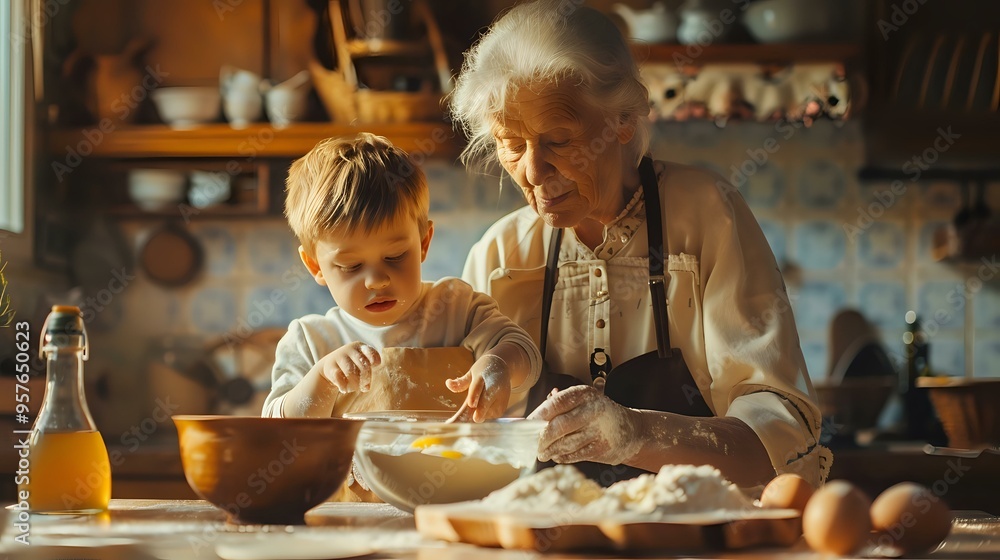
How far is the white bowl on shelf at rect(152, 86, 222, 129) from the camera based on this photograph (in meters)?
3.41

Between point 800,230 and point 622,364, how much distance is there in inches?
83.4

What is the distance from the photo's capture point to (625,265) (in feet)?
6.05

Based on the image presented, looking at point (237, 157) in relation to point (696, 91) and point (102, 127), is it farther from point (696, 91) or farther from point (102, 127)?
point (696, 91)

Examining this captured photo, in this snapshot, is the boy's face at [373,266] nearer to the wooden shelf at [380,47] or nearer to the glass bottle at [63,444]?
the glass bottle at [63,444]

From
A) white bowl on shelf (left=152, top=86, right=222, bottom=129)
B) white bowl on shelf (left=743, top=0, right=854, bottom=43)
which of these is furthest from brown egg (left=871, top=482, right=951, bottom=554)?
white bowl on shelf (left=152, top=86, right=222, bottom=129)

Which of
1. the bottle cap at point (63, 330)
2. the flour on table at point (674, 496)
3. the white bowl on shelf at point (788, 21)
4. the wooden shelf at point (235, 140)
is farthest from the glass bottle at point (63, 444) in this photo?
the white bowl on shelf at point (788, 21)

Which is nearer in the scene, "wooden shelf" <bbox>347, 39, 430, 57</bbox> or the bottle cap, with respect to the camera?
the bottle cap

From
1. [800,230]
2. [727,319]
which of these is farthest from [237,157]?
[727,319]

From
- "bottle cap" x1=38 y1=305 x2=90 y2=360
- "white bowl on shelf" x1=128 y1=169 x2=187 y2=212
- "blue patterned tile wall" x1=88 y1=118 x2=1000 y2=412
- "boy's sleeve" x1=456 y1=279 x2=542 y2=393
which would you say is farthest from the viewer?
"blue patterned tile wall" x1=88 y1=118 x2=1000 y2=412

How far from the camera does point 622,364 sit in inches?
70.2

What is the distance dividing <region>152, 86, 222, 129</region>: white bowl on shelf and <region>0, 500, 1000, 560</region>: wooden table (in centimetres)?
245

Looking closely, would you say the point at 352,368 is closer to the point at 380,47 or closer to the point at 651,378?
Answer: the point at 651,378

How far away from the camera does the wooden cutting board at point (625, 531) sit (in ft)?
2.73

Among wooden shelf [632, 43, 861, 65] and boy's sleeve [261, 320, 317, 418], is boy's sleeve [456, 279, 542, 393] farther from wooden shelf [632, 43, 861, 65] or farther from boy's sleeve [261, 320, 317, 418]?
wooden shelf [632, 43, 861, 65]
